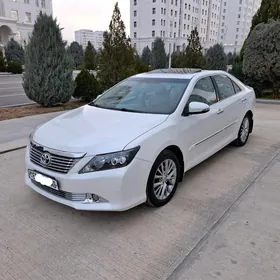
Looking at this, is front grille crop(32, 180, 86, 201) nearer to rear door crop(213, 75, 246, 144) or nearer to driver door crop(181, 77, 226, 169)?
driver door crop(181, 77, 226, 169)

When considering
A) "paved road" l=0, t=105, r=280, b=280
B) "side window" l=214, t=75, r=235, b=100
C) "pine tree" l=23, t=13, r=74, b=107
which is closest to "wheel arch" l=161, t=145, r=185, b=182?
"paved road" l=0, t=105, r=280, b=280

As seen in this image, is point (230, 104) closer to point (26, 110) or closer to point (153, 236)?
point (153, 236)

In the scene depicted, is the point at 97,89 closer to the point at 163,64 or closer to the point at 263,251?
the point at 263,251

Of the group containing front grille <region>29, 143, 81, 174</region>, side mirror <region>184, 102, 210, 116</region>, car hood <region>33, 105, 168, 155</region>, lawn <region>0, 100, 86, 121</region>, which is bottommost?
lawn <region>0, 100, 86, 121</region>

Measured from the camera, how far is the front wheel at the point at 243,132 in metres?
4.79

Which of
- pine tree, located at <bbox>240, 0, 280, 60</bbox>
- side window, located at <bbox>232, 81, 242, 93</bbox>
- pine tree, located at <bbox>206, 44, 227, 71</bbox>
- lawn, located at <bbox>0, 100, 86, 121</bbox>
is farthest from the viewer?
pine tree, located at <bbox>206, 44, 227, 71</bbox>

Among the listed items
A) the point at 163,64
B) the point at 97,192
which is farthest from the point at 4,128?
the point at 163,64

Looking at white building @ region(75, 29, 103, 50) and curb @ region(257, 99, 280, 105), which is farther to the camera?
white building @ region(75, 29, 103, 50)

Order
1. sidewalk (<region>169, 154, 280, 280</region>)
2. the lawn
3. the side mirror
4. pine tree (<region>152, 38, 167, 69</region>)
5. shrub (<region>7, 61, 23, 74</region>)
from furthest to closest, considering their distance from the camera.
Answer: pine tree (<region>152, 38, 167, 69</region>)
shrub (<region>7, 61, 23, 74</region>)
the lawn
the side mirror
sidewalk (<region>169, 154, 280, 280</region>)

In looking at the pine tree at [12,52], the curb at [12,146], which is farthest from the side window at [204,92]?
the pine tree at [12,52]

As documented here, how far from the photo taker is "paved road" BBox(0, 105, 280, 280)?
2.03 meters

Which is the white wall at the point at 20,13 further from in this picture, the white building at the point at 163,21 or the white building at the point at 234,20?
the white building at the point at 234,20

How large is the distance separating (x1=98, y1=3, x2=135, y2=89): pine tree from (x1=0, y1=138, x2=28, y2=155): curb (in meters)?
4.47

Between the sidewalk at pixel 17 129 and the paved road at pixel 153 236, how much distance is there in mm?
1661
